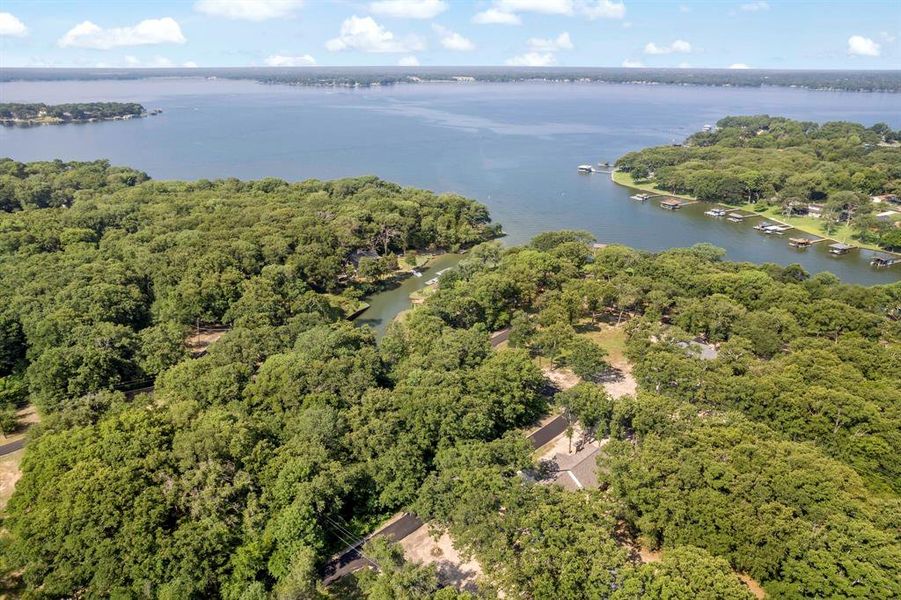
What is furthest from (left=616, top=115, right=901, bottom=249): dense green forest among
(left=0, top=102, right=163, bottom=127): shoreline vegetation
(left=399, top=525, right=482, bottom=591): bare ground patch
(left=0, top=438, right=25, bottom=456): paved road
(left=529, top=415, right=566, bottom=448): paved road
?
(left=0, top=102, right=163, bottom=127): shoreline vegetation

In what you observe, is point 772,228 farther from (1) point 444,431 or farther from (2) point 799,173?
(1) point 444,431

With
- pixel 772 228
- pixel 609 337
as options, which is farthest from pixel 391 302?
pixel 772 228

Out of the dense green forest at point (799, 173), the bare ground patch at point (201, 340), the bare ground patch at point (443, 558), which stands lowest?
the bare ground patch at point (443, 558)

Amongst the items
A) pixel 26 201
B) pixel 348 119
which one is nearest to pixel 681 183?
pixel 26 201

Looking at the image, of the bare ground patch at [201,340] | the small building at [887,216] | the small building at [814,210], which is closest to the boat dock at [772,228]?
the small building at [814,210]

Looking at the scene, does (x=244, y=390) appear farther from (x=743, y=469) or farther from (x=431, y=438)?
(x=743, y=469)

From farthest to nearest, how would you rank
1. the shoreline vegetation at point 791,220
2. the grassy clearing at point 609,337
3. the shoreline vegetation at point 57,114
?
the shoreline vegetation at point 57,114
the shoreline vegetation at point 791,220
the grassy clearing at point 609,337

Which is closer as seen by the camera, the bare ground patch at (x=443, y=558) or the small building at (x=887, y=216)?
the bare ground patch at (x=443, y=558)

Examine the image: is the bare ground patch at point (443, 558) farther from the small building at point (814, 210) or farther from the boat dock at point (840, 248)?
the small building at point (814, 210)
